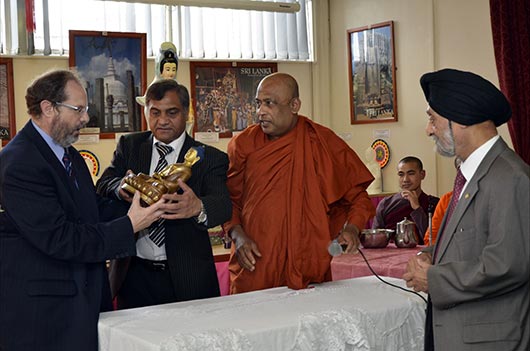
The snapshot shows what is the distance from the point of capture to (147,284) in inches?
115

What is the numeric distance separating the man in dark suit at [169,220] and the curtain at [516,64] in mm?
3236

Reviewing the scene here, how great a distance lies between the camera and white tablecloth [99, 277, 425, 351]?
7.67ft

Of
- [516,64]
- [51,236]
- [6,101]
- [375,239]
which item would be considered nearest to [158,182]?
[51,236]

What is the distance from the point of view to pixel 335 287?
118 inches

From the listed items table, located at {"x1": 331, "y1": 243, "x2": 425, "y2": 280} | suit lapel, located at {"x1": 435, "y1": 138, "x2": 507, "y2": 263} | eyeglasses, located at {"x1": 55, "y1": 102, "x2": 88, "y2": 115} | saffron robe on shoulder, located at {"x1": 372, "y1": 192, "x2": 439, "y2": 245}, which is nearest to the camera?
suit lapel, located at {"x1": 435, "y1": 138, "x2": 507, "y2": 263}

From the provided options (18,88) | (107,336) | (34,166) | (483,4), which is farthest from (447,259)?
(18,88)

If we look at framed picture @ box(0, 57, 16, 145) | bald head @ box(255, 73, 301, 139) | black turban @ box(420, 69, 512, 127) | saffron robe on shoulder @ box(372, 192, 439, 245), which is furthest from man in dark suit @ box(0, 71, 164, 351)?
framed picture @ box(0, 57, 16, 145)

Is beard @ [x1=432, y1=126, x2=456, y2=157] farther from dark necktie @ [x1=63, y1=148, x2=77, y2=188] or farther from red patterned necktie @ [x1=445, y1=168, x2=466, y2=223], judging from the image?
dark necktie @ [x1=63, y1=148, x2=77, y2=188]

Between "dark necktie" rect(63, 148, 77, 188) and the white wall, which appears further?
the white wall

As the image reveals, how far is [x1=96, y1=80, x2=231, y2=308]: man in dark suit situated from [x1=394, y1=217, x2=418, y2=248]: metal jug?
1.97 meters

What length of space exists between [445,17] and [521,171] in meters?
4.47

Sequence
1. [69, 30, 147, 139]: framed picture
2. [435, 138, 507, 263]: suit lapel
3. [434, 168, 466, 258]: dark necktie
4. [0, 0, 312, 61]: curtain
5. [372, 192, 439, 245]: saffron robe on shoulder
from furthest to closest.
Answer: [0, 0, 312, 61]: curtain
[69, 30, 147, 139]: framed picture
[372, 192, 439, 245]: saffron robe on shoulder
[434, 168, 466, 258]: dark necktie
[435, 138, 507, 263]: suit lapel

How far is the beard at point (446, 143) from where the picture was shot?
223 cm

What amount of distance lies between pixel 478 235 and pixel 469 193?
12 centimetres
